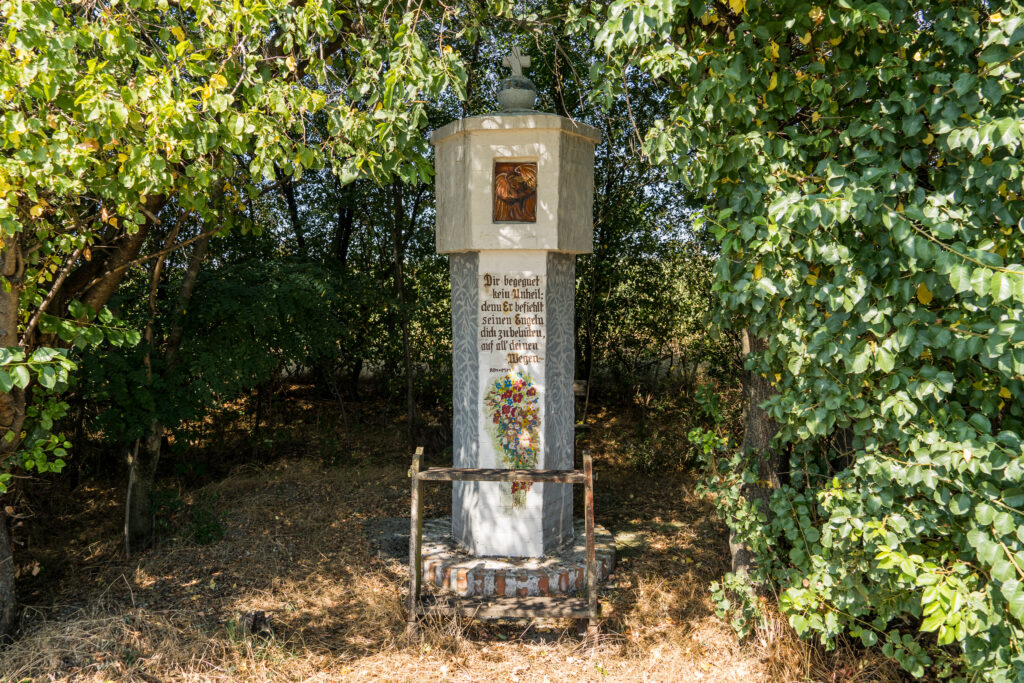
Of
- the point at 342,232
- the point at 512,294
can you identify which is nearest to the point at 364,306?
the point at 342,232

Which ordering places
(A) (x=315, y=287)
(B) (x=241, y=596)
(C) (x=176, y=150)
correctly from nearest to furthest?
1. (C) (x=176, y=150)
2. (B) (x=241, y=596)
3. (A) (x=315, y=287)

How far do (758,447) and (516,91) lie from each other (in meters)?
2.89

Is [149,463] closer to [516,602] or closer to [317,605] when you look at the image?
[317,605]

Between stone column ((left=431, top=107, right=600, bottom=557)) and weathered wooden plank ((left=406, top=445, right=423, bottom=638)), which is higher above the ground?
stone column ((left=431, top=107, right=600, bottom=557))

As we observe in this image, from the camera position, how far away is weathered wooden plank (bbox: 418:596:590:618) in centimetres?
403

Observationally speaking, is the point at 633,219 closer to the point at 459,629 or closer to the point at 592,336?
the point at 592,336

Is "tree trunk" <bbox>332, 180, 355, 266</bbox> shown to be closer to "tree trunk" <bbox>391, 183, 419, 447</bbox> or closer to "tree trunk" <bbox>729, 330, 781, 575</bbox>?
"tree trunk" <bbox>391, 183, 419, 447</bbox>

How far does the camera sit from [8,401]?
3.80 metres

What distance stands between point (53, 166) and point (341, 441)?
5978mm

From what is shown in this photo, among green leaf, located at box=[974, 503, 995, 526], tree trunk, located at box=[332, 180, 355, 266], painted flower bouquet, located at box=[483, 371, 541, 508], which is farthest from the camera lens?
tree trunk, located at box=[332, 180, 355, 266]

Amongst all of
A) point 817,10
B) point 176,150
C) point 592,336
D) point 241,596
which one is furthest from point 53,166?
point 592,336

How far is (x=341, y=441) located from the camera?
8766mm

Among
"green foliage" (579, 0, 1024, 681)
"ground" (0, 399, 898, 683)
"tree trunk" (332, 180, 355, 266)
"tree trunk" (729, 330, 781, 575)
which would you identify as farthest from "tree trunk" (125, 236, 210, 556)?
"tree trunk" (729, 330, 781, 575)

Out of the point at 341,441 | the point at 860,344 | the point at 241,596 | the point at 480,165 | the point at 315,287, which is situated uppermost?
the point at 480,165
